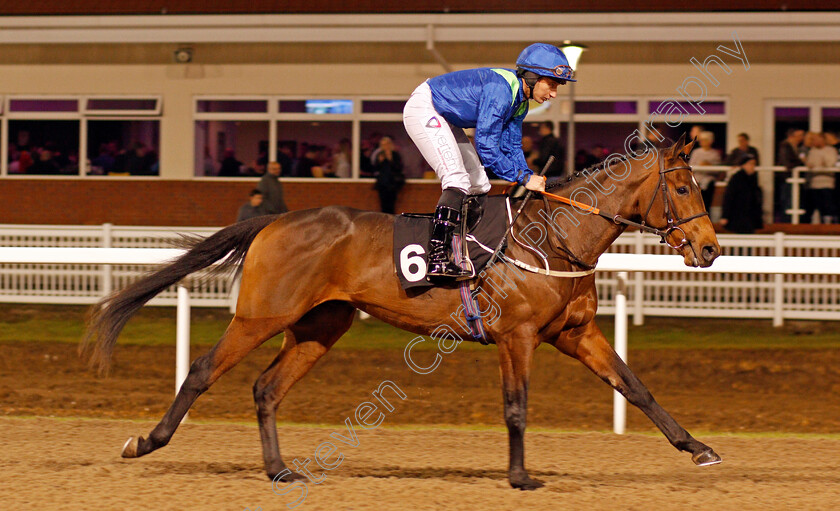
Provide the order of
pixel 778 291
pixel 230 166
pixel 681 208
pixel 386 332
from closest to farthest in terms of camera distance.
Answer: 1. pixel 681 208
2. pixel 386 332
3. pixel 778 291
4. pixel 230 166

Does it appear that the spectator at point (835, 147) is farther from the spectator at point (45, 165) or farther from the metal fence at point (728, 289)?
the spectator at point (45, 165)

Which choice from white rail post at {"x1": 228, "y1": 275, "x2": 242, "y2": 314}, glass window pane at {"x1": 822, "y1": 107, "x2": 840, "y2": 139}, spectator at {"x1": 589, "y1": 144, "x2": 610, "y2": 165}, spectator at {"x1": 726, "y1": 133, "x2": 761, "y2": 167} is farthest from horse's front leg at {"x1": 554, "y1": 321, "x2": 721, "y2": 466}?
glass window pane at {"x1": 822, "y1": 107, "x2": 840, "y2": 139}

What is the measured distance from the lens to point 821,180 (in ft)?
38.8

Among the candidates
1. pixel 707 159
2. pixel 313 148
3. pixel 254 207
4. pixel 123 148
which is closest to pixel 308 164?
pixel 313 148

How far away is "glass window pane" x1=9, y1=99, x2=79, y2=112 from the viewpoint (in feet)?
45.9

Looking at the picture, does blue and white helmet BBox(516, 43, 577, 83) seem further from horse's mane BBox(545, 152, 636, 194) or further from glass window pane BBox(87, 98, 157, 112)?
glass window pane BBox(87, 98, 157, 112)

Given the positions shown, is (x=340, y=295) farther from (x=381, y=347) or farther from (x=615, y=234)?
(x=381, y=347)

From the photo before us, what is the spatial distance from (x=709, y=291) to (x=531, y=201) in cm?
620

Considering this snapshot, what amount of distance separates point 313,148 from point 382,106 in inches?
41.6

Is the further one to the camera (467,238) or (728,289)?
(728,289)

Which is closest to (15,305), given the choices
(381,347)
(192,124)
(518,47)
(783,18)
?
(192,124)

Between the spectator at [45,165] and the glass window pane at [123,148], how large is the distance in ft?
1.59

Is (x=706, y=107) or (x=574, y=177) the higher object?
(x=706, y=107)

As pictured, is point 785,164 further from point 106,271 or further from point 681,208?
point 681,208
